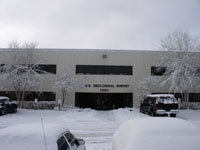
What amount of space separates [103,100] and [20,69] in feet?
42.1

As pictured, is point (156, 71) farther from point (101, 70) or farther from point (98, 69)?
point (98, 69)

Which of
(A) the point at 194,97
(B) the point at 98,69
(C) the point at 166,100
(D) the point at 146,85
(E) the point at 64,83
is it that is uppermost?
(B) the point at 98,69

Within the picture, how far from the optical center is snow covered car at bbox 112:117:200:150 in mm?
3866

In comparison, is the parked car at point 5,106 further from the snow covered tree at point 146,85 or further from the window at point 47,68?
the snow covered tree at point 146,85

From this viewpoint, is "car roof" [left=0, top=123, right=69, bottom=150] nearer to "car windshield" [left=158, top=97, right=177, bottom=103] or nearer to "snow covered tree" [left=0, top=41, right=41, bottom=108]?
"car windshield" [left=158, top=97, right=177, bottom=103]

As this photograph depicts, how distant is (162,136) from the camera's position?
13.6 feet

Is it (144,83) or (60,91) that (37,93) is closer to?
(60,91)

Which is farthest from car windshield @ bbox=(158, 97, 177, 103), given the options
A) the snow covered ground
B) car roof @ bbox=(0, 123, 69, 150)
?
car roof @ bbox=(0, 123, 69, 150)

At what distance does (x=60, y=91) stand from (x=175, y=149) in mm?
27411

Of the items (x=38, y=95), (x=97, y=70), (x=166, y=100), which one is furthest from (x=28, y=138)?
(x=38, y=95)

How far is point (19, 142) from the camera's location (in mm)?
3885

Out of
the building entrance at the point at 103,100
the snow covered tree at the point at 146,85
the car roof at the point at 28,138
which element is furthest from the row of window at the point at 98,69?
the car roof at the point at 28,138

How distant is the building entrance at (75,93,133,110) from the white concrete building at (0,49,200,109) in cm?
16

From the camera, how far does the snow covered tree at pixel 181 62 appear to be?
27.1 meters
